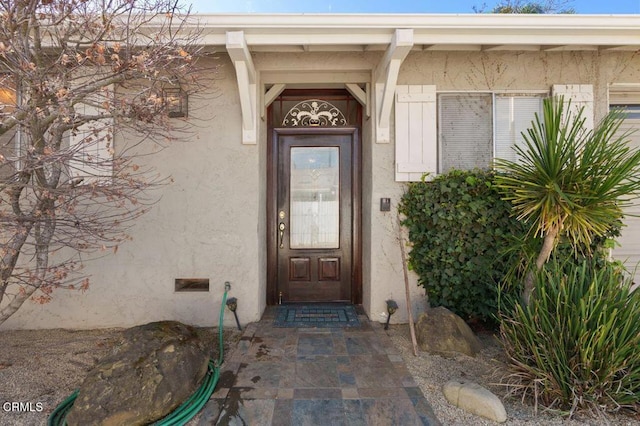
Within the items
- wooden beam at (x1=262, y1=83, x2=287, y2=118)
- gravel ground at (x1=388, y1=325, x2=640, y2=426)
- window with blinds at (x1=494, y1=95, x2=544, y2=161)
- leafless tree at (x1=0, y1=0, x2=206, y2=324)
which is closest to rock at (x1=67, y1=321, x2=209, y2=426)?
leafless tree at (x1=0, y1=0, x2=206, y2=324)

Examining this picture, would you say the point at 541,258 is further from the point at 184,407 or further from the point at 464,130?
the point at 184,407

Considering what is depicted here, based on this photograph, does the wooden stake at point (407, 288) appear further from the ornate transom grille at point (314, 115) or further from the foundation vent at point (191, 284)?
the foundation vent at point (191, 284)

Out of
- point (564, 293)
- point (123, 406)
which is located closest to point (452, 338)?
point (564, 293)

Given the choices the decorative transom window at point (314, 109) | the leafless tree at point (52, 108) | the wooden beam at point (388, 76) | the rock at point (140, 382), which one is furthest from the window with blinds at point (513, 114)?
the rock at point (140, 382)

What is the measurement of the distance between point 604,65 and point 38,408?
6.14m

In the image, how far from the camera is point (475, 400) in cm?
213

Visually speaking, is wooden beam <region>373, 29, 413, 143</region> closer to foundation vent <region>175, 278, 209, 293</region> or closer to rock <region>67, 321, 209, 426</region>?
foundation vent <region>175, 278, 209, 293</region>

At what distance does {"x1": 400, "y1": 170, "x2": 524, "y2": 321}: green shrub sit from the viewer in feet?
10.8

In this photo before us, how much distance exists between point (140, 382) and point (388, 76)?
11.0ft

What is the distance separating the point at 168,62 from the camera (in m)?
2.46

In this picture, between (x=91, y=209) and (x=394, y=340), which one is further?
(x=91, y=209)

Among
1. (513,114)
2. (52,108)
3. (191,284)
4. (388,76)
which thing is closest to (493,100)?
(513,114)

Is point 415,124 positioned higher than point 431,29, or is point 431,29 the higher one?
point 431,29

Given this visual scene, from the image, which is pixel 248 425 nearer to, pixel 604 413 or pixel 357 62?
pixel 604 413
